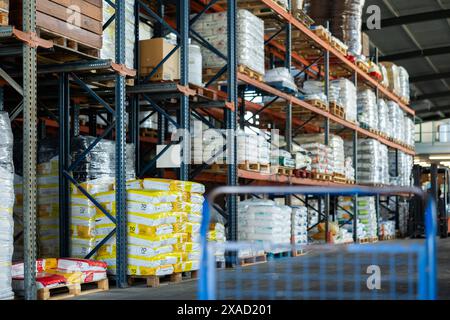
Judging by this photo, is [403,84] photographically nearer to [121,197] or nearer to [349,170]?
[349,170]

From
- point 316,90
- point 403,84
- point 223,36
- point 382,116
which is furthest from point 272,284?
point 403,84

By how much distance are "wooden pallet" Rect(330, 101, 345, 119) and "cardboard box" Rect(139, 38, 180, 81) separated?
6.20 m

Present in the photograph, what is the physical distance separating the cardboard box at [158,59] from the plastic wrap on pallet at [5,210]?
2828 mm

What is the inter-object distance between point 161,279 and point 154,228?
1040 mm

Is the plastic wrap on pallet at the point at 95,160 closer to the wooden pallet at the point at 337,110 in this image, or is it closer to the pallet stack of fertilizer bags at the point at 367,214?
the wooden pallet at the point at 337,110

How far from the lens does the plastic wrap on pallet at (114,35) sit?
26.5 feet

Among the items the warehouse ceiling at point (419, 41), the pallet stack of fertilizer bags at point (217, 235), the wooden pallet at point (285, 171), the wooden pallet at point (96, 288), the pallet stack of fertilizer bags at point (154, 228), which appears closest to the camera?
the wooden pallet at point (96, 288)

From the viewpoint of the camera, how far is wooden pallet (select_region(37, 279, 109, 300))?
257 inches

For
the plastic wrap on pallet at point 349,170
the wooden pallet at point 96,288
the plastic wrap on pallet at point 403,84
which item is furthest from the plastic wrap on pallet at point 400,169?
the wooden pallet at point 96,288

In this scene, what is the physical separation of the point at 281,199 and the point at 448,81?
60.7 feet

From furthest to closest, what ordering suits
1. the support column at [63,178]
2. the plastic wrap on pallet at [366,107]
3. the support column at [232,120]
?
1. the plastic wrap on pallet at [366,107]
2. the support column at [232,120]
3. the support column at [63,178]

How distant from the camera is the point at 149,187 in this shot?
795 cm

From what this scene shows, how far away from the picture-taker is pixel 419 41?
25.8 metres
